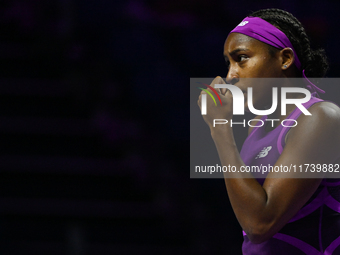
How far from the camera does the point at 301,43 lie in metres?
1.35

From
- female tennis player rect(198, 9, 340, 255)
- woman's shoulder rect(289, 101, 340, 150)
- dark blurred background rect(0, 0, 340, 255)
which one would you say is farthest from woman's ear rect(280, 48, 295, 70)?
dark blurred background rect(0, 0, 340, 255)

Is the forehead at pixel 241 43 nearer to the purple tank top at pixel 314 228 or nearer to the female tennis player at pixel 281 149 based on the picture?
the female tennis player at pixel 281 149

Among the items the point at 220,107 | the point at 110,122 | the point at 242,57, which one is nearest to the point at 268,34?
the point at 242,57

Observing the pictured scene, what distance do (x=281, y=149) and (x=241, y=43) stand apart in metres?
0.36

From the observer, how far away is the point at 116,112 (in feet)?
13.4

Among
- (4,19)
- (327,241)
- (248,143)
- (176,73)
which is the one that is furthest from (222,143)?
(4,19)

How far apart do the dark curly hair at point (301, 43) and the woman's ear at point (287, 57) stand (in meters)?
0.05

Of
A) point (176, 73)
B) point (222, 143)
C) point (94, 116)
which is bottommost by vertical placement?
point (222, 143)

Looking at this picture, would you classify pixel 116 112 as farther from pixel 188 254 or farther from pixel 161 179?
pixel 188 254

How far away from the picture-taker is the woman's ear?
1289 millimetres

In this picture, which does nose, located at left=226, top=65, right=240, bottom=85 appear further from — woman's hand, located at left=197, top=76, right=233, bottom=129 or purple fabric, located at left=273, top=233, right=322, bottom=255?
purple fabric, located at left=273, top=233, right=322, bottom=255

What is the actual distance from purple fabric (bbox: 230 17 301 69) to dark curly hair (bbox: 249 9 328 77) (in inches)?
1.1

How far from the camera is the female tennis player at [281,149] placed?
41.8 inches

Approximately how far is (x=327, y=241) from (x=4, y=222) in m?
2.99
